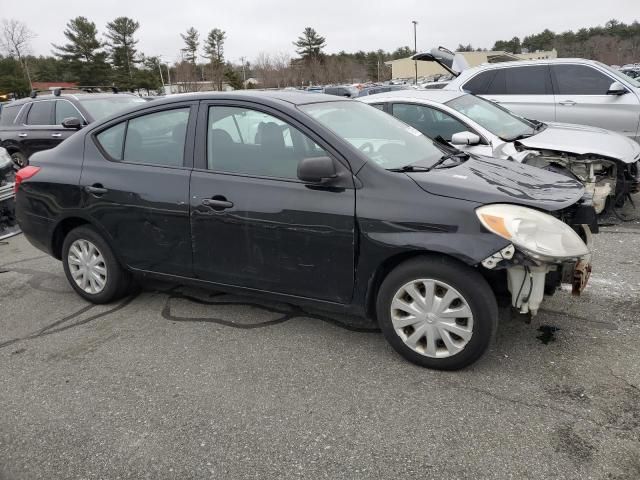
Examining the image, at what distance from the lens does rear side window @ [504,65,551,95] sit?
8.19m

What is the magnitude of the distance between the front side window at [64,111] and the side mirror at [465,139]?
676 centimetres

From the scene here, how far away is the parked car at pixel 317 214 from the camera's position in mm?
2918

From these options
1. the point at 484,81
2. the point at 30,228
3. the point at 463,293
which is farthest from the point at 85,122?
the point at 463,293

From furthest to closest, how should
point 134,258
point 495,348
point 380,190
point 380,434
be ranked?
point 134,258, point 495,348, point 380,190, point 380,434

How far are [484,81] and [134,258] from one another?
6.51 m

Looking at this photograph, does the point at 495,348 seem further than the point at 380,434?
Yes

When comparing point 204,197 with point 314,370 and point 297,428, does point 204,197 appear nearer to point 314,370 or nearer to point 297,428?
point 314,370

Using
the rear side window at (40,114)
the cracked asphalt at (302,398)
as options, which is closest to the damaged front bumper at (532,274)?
the cracked asphalt at (302,398)

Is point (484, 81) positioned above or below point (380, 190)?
above

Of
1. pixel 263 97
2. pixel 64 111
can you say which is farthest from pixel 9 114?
pixel 263 97

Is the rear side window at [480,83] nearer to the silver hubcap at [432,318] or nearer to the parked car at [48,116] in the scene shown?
the parked car at [48,116]

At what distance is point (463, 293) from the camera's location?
2.90 meters

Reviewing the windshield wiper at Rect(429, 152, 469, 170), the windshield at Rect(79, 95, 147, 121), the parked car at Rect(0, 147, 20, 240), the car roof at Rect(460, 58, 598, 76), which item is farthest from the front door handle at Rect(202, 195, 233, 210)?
the windshield at Rect(79, 95, 147, 121)

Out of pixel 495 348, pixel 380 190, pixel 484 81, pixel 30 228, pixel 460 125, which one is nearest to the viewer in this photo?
pixel 380 190
